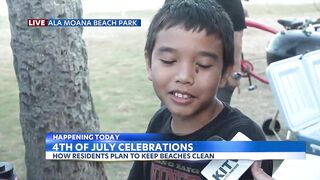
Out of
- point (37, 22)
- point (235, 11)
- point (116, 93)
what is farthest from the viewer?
point (116, 93)

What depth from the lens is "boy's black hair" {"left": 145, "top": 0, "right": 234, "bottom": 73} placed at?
0.52 metres

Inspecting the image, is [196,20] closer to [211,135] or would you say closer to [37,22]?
[211,135]

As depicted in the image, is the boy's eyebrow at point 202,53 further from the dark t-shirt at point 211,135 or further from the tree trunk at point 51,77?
the tree trunk at point 51,77

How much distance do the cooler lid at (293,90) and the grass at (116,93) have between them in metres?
0.82

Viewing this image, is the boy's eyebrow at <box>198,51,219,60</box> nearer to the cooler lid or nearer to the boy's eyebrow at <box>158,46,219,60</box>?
the boy's eyebrow at <box>158,46,219,60</box>

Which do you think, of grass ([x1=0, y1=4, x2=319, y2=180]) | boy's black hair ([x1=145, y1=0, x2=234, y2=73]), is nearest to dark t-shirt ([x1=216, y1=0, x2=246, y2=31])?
grass ([x1=0, y1=4, x2=319, y2=180])

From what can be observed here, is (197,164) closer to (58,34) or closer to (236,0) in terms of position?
(58,34)

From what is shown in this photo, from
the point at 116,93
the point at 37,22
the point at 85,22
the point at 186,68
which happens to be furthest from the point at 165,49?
the point at 116,93

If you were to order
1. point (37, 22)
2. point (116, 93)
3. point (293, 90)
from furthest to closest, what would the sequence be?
point (116, 93) → point (37, 22) → point (293, 90)

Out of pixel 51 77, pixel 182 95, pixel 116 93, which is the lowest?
pixel 116 93

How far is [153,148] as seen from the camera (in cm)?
56

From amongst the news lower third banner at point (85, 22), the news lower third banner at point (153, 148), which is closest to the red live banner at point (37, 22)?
the news lower third banner at point (85, 22)

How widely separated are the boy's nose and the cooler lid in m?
0.27

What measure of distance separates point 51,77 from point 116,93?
1.26m
